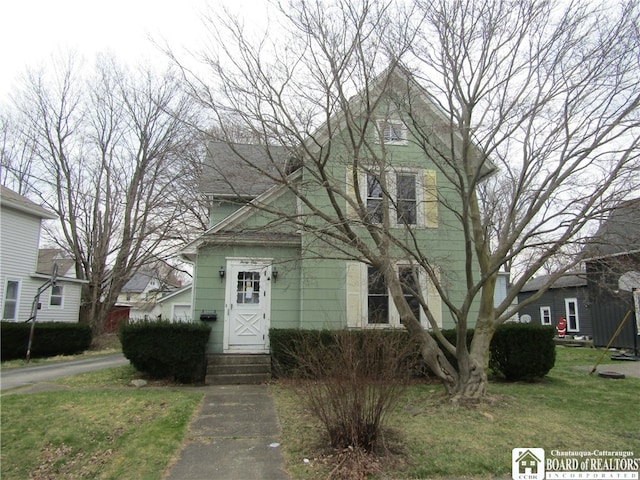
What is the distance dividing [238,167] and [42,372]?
26.0 feet

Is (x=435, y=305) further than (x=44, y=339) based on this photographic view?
No

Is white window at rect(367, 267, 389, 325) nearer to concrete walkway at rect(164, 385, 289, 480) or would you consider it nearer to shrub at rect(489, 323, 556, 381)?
shrub at rect(489, 323, 556, 381)

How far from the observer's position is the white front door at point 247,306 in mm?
10461

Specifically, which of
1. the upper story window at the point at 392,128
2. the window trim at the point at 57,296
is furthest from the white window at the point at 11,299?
the upper story window at the point at 392,128

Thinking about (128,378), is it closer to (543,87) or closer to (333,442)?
(333,442)

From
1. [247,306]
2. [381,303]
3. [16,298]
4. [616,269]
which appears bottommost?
[247,306]

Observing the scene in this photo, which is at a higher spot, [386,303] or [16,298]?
[16,298]

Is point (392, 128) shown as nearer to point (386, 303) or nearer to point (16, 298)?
point (386, 303)

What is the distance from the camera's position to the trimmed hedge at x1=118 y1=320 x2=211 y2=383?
903 cm

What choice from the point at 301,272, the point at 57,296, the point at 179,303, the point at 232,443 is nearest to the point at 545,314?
the point at 301,272

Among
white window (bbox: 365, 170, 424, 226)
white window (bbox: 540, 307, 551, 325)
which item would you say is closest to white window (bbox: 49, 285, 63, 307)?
white window (bbox: 365, 170, 424, 226)

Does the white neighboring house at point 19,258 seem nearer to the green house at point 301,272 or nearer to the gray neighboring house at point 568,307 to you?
the green house at point 301,272

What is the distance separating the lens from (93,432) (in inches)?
225

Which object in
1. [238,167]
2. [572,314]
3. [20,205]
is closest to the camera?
[238,167]
